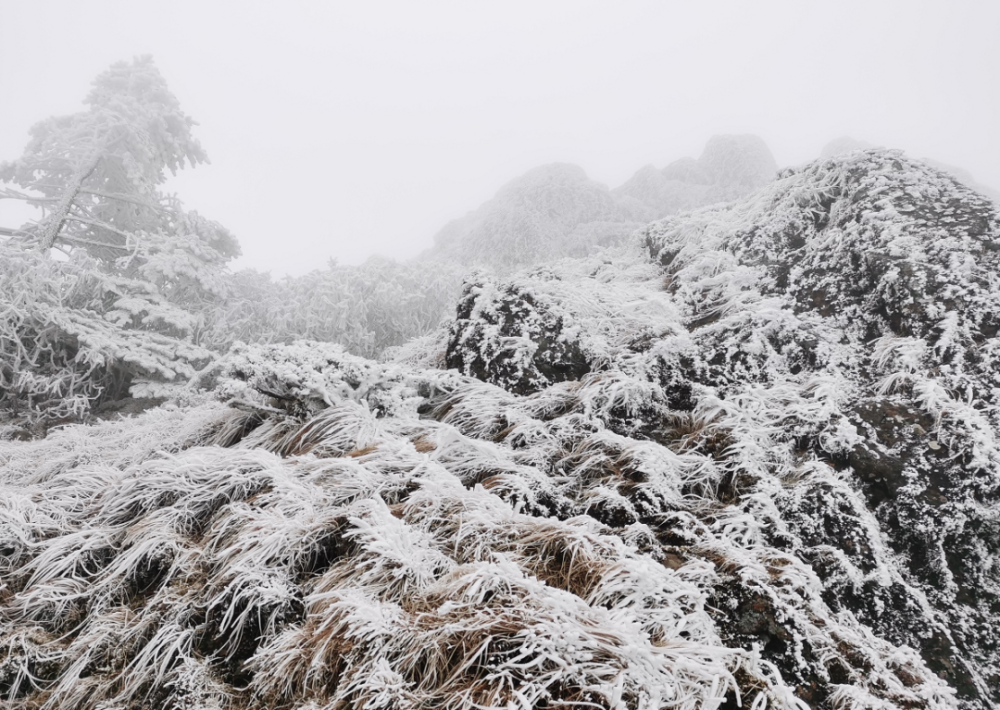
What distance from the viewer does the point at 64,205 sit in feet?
26.7

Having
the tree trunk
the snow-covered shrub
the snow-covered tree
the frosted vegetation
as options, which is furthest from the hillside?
the frosted vegetation

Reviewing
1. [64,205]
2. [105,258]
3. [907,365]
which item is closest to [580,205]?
[105,258]

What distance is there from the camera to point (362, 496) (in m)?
1.91

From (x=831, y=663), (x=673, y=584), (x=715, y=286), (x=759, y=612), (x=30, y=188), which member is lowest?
(x=831, y=663)

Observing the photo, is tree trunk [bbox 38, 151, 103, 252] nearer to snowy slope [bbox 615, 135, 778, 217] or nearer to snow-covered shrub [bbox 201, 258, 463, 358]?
snow-covered shrub [bbox 201, 258, 463, 358]

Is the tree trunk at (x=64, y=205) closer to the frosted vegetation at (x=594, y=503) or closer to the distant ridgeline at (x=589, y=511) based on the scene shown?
the frosted vegetation at (x=594, y=503)

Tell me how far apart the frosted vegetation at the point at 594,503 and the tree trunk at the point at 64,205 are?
582 centimetres

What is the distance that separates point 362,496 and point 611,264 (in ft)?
13.3

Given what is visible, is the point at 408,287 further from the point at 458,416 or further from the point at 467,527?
the point at 467,527

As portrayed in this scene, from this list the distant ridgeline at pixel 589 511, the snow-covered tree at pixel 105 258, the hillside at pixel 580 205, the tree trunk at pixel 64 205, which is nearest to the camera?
the distant ridgeline at pixel 589 511

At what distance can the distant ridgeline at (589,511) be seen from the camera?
46.8 inches

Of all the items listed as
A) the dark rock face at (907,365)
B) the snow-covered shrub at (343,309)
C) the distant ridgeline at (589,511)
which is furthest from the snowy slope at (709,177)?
the distant ridgeline at (589,511)

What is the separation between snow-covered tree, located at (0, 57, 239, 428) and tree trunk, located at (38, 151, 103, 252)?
0.06ft

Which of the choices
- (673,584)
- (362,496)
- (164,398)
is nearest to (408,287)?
(164,398)
